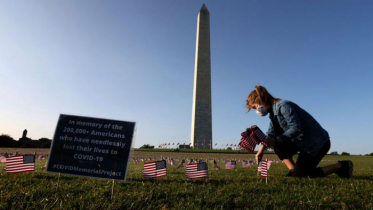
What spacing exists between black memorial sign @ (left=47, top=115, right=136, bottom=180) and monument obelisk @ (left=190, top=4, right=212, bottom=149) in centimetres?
3187

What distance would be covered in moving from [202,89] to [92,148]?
3252cm

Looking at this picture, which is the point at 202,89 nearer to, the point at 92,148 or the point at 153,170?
the point at 153,170

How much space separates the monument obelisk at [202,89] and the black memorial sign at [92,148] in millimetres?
31871

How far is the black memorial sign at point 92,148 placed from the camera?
9.50 feet

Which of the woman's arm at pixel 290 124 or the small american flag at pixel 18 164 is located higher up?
the woman's arm at pixel 290 124

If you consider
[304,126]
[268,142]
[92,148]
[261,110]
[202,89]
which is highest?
[202,89]

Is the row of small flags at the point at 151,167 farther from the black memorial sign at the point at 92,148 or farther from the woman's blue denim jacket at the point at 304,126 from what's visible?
the black memorial sign at the point at 92,148

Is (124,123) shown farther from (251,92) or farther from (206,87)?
(206,87)

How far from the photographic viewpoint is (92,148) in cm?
298

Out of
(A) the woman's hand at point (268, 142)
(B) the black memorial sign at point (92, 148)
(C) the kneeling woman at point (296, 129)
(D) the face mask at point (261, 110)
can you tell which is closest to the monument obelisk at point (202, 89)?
(C) the kneeling woman at point (296, 129)

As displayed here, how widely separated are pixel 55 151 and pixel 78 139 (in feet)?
1.10

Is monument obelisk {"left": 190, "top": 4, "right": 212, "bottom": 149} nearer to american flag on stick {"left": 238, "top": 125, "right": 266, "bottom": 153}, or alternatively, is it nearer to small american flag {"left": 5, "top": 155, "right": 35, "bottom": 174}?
small american flag {"left": 5, "top": 155, "right": 35, "bottom": 174}

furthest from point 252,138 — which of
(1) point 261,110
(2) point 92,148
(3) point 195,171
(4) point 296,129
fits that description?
(2) point 92,148

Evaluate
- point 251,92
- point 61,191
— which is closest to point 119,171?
point 61,191
